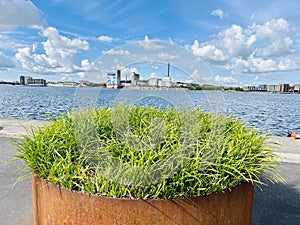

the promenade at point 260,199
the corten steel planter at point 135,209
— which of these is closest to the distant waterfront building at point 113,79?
the promenade at point 260,199

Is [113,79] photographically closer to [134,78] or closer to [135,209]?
[134,78]

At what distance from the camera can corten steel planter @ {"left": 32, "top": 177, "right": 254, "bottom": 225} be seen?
171 cm

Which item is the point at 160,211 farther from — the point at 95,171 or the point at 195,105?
the point at 195,105

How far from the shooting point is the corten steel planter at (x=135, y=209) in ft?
5.60

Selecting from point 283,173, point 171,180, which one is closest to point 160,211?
point 171,180

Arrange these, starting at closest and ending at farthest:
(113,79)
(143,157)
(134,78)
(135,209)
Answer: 1. (135,209)
2. (143,157)
3. (113,79)
4. (134,78)

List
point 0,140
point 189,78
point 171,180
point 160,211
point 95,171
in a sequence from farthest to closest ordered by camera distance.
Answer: point 0,140 → point 189,78 → point 95,171 → point 171,180 → point 160,211

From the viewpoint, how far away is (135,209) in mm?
1702

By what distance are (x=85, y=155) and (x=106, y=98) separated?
1229 millimetres

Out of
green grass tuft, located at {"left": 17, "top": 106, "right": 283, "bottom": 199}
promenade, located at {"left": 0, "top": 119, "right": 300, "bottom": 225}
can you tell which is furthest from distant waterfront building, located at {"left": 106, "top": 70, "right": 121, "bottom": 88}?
promenade, located at {"left": 0, "top": 119, "right": 300, "bottom": 225}

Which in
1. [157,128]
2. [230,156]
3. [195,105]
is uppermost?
[195,105]

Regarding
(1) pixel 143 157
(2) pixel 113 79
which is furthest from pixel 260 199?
(2) pixel 113 79

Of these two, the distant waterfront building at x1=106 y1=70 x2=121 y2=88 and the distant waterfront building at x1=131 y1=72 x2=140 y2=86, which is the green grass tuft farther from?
the distant waterfront building at x1=131 y1=72 x2=140 y2=86

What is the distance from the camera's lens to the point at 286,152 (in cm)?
596
